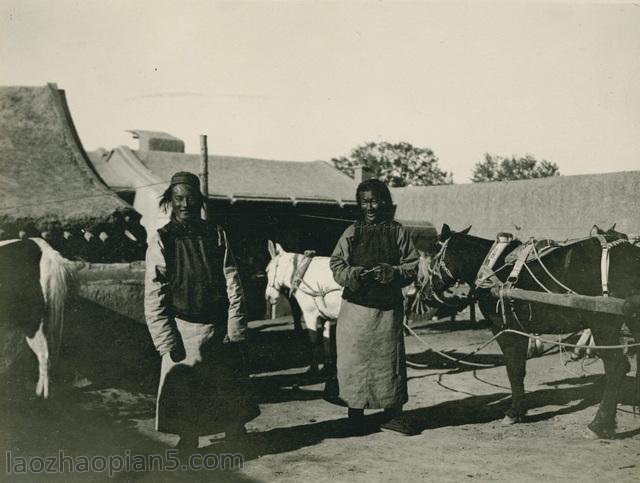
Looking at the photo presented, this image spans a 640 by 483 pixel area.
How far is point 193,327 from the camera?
13.8 ft

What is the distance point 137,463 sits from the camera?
177 inches

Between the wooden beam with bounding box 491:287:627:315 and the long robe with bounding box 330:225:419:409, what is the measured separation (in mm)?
1091

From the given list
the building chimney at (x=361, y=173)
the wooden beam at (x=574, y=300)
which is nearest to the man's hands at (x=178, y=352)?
the wooden beam at (x=574, y=300)

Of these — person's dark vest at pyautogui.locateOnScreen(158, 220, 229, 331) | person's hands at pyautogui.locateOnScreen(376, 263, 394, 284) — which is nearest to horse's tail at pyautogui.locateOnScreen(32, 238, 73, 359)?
person's dark vest at pyautogui.locateOnScreen(158, 220, 229, 331)

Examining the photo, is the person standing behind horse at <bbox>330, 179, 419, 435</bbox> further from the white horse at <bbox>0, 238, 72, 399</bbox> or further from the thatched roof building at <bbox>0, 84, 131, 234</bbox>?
the thatched roof building at <bbox>0, 84, 131, 234</bbox>

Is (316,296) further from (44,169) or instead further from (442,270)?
(44,169)

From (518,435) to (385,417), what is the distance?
3.89 ft

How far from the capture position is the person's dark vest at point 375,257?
16.9 feet

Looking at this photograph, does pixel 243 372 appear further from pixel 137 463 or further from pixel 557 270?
pixel 557 270

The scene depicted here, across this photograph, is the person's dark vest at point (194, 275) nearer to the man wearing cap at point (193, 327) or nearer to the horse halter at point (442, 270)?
the man wearing cap at point (193, 327)

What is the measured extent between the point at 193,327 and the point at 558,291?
3.54 metres

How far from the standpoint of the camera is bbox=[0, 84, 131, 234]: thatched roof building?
22.6ft

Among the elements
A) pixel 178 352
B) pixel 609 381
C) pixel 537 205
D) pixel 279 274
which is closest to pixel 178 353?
pixel 178 352

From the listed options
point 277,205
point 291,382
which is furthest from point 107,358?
point 277,205
